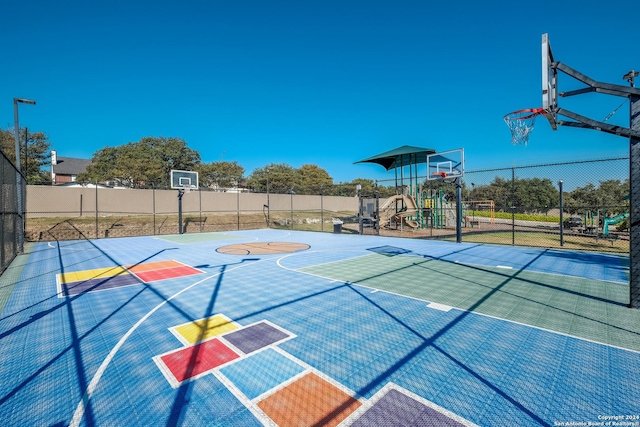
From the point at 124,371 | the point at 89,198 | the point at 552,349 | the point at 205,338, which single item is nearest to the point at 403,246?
the point at 552,349

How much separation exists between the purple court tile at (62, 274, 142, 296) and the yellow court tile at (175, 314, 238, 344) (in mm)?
3483

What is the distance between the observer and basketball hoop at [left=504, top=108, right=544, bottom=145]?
6533mm

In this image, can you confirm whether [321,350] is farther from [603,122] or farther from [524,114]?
[524,114]

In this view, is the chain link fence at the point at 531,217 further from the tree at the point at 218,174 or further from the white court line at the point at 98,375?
the tree at the point at 218,174

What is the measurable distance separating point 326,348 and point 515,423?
198 cm

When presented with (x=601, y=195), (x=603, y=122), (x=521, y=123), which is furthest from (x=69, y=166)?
(x=601, y=195)

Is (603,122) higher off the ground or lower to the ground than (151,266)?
higher

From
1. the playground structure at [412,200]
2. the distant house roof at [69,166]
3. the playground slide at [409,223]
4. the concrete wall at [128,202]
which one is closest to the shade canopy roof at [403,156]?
the playground structure at [412,200]

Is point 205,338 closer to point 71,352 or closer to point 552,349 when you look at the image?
point 71,352

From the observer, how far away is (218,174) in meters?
47.1

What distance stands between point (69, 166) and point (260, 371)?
6870cm

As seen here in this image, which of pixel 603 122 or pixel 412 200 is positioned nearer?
pixel 603 122

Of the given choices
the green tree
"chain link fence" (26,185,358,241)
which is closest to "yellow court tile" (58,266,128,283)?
"chain link fence" (26,185,358,241)

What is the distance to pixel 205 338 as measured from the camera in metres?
4.03
